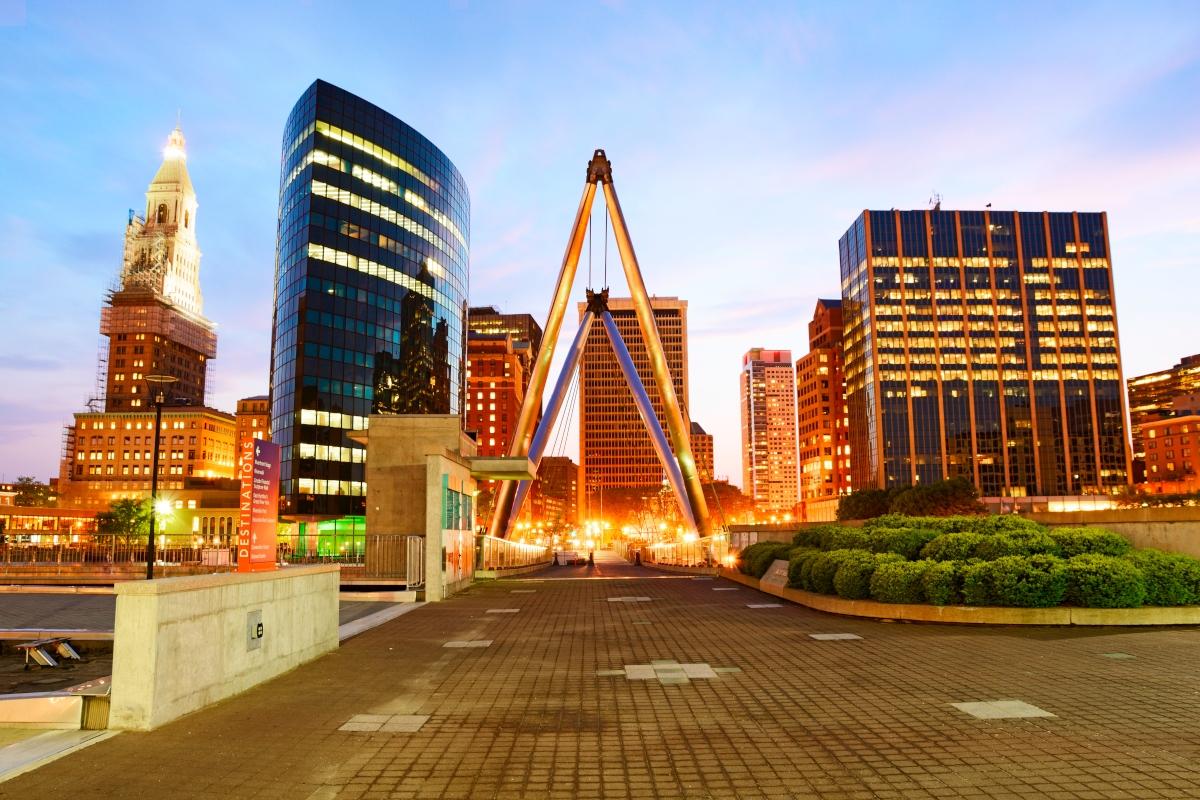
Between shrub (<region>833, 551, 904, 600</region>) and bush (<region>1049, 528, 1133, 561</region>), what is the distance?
3.10m

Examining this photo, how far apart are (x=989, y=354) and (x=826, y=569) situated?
518 feet

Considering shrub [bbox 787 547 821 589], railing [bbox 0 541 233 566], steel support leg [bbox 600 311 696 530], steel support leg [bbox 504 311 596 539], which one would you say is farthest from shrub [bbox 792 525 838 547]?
steel support leg [bbox 600 311 696 530]

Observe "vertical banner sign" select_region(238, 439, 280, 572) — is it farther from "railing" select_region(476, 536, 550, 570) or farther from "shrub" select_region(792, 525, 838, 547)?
"railing" select_region(476, 536, 550, 570)

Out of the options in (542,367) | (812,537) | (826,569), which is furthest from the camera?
(542,367)

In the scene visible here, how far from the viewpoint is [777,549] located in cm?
2606

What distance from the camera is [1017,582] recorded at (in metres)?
14.7

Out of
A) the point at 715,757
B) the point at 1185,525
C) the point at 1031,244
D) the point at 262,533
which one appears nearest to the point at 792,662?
the point at 715,757

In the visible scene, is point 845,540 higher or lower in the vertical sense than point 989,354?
lower

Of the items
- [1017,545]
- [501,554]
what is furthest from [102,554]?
[1017,545]

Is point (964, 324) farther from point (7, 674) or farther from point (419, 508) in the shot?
point (7, 674)

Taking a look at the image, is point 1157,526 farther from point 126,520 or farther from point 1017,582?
point 126,520

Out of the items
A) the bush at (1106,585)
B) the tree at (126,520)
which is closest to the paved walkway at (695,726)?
the bush at (1106,585)

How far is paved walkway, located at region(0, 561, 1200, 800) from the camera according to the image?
5.97m

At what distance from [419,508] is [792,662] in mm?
17746
